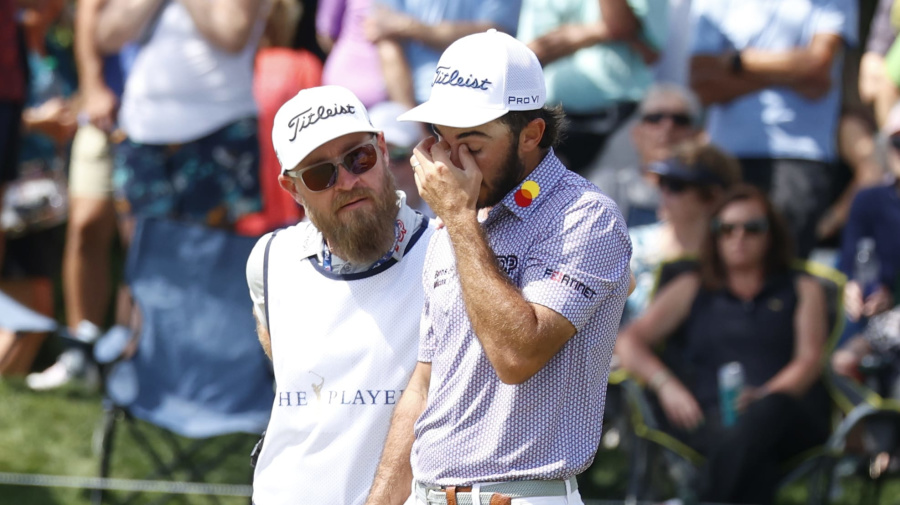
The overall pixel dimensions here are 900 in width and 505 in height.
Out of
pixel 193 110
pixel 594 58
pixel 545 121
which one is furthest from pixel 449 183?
pixel 193 110

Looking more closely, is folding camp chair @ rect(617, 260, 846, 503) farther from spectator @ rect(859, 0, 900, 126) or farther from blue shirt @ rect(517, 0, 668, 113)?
blue shirt @ rect(517, 0, 668, 113)

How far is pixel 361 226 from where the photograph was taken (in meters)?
3.33

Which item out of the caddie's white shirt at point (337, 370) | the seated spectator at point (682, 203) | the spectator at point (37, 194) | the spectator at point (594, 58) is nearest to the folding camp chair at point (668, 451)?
the seated spectator at point (682, 203)

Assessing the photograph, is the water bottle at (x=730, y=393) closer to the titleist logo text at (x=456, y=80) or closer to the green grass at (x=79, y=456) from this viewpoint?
the green grass at (x=79, y=456)

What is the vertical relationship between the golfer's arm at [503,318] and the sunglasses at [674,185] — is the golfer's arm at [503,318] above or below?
above

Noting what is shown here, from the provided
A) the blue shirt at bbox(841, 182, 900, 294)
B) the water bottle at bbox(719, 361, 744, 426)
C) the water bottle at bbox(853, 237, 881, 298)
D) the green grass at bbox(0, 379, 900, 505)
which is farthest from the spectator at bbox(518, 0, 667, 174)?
the green grass at bbox(0, 379, 900, 505)

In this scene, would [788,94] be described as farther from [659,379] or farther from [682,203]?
[659,379]

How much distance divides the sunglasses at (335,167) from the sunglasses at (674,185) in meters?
3.05

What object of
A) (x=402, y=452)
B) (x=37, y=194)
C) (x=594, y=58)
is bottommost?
(x=37, y=194)

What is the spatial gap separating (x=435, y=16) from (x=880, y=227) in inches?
96.1

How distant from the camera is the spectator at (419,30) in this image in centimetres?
642

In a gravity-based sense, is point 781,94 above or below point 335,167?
below

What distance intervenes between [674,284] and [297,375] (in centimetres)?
298

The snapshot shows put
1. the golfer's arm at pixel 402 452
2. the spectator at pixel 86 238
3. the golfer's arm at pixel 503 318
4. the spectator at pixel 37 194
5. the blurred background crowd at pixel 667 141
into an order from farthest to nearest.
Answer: the spectator at pixel 37 194 < the spectator at pixel 86 238 < the blurred background crowd at pixel 667 141 < the golfer's arm at pixel 402 452 < the golfer's arm at pixel 503 318
